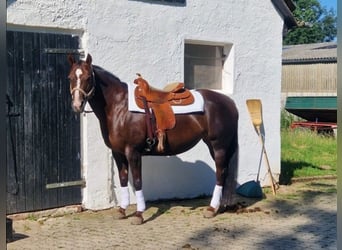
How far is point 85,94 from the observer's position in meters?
5.89

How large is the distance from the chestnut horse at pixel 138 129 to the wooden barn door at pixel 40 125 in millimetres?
567

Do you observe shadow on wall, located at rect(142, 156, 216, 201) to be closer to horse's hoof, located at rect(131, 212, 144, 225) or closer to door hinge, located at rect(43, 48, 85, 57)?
horse's hoof, located at rect(131, 212, 144, 225)

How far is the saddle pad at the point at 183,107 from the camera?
650 centimetres

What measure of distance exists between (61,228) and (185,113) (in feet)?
7.08

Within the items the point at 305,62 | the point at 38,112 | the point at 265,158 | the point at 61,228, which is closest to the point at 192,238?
the point at 61,228

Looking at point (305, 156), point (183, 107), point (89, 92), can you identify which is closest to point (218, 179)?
point (183, 107)

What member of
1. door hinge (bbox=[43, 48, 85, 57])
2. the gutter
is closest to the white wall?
door hinge (bbox=[43, 48, 85, 57])

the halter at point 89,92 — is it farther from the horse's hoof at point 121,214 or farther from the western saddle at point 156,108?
the horse's hoof at point 121,214

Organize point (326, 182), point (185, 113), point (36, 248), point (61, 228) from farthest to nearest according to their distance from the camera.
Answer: point (326, 182), point (185, 113), point (61, 228), point (36, 248)

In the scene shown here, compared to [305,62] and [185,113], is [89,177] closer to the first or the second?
[185,113]

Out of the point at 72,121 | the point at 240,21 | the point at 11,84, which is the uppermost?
the point at 240,21

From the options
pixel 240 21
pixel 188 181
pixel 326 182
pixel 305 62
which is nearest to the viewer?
pixel 188 181

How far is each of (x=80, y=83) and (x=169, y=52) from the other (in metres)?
A: 2.37

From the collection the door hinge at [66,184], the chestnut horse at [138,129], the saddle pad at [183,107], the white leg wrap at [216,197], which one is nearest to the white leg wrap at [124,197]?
the chestnut horse at [138,129]
